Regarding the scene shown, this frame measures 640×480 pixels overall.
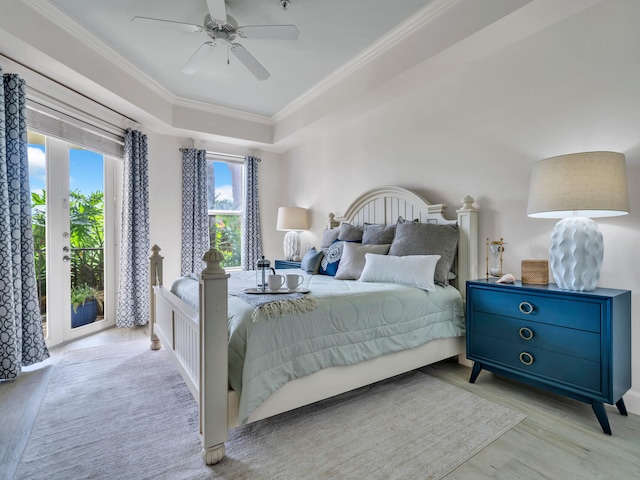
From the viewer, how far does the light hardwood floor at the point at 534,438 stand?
1.46m

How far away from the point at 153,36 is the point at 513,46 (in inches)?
112

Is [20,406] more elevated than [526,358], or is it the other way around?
[526,358]

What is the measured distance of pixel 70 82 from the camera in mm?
2959

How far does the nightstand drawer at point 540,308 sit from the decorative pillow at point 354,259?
89 centimetres

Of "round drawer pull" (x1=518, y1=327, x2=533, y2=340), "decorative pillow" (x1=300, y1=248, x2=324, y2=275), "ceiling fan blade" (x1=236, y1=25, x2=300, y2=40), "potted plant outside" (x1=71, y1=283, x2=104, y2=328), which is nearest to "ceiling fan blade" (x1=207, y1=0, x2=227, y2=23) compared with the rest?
"ceiling fan blade" (x1=236, y1=25, x2=300, y2=40)

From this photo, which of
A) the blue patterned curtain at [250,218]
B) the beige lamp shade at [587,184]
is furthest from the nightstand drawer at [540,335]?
the blue patterned curtain at [250,218]

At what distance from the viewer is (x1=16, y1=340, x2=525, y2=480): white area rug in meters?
1.48

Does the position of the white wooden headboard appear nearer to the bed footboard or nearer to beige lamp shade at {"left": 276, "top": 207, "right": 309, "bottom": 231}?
beige lamp shade at {"left": 276, "top": 207, "right": 309, "bottom": 231}

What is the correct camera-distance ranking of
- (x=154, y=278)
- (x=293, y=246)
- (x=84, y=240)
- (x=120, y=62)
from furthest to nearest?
(x=293, y=246) < (x=84, y=240) < (x=120, y=62) < (x=154, y=278)

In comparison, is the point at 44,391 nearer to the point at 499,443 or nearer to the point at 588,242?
the point at 499,443

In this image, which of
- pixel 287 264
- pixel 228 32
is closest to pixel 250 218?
Result: pixel 287 264

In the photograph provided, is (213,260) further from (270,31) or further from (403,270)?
(270,31)

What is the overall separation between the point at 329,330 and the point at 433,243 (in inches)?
49.6

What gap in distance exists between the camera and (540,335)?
6.49 feet
